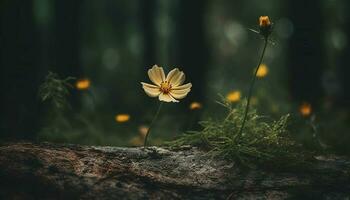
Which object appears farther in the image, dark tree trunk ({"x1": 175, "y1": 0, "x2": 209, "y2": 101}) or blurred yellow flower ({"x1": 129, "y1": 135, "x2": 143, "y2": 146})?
dark tree trunk ({"x1": 175, "y1": 0, "x2": 209, "y2": 101})

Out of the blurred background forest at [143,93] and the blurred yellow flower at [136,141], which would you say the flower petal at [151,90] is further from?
the blurred yellow flower at [136,141]

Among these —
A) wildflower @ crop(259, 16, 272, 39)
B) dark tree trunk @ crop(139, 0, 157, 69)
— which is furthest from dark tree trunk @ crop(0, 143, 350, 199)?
dark tree trunk @ crop(139, 0, 157, 69)

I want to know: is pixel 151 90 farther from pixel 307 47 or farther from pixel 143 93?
pixel 143 93

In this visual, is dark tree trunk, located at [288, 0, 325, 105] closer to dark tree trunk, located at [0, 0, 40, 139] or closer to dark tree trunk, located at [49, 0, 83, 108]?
dark tree trunk, located at [49, 0, 83, 108]

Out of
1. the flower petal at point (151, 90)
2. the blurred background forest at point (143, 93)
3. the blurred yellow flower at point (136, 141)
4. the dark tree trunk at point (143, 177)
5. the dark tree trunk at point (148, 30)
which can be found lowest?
the dark tree trunk at point (143, 177)

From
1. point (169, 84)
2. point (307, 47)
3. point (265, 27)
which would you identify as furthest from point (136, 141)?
point (307, 47)

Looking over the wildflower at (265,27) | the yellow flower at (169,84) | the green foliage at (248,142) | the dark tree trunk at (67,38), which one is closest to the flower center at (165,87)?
the yellow flower at (169,84)
